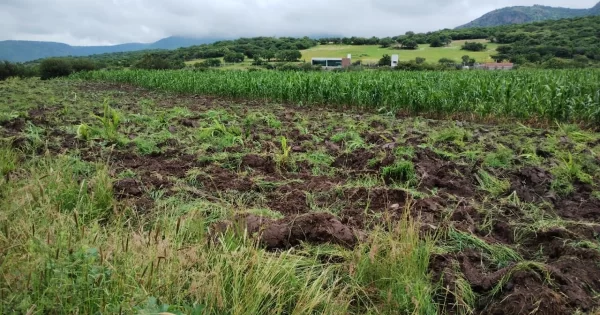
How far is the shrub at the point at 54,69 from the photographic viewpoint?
5381 centimetres

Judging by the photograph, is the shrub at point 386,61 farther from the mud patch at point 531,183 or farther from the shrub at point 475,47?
the mud patch at point 531,183

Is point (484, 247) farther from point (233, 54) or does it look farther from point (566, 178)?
point (233, 54)

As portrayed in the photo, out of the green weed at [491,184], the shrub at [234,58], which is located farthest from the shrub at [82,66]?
the green weed at [491,184]

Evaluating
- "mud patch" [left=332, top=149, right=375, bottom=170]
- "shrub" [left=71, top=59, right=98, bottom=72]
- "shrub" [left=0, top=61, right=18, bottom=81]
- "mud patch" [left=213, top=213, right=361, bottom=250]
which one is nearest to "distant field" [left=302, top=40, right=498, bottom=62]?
"shrub" [left=71, top=59, right=98, bottom=72]

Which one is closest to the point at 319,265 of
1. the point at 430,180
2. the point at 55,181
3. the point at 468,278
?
the point at 468,278

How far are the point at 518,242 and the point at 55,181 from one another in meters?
4.05

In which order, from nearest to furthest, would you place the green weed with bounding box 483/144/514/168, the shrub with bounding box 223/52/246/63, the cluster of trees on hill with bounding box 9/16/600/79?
the green weed with bounding box 483/144/514/168 → the cluster of trees on hill with bounding box 9/16/600/79 → the shrub with bounding box 223/52/246/63

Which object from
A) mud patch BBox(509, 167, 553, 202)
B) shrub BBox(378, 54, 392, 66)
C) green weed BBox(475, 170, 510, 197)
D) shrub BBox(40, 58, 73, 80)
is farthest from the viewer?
shrub BBox(378, 54, 392, 66)

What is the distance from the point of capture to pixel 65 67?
54031 mm

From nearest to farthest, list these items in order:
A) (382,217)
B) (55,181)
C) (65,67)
Answer: (382,217)
(55,181)
(65,67)

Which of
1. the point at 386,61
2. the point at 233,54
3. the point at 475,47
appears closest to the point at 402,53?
the point at 386,61

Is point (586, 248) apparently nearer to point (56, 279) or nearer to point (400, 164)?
point (400, 164)

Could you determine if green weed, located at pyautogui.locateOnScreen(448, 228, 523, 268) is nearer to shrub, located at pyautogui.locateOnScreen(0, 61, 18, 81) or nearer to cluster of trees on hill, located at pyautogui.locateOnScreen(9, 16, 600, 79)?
cluster of trees on hill, located at pyautogui.locateOnScreen(9, 16, 600, 79)

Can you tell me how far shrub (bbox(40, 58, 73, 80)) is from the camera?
5381 cm
